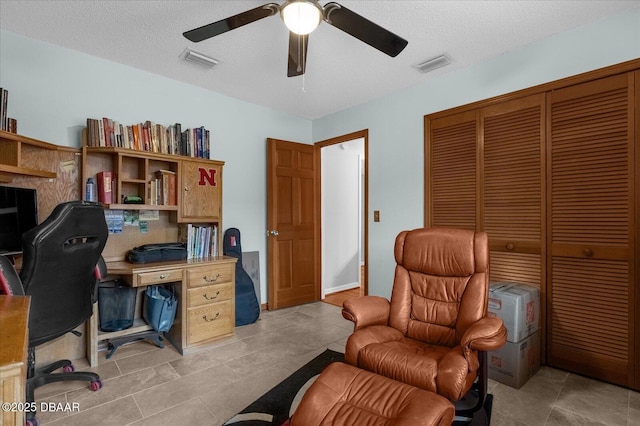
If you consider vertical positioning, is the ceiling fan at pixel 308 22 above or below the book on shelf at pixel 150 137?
above

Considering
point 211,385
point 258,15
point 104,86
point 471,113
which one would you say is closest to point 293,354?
point 211,385

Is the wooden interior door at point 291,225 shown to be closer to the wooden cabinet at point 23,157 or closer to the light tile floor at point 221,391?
the light tile floor at point 221,391

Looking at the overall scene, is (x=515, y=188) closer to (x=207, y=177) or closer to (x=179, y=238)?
(x=207, y=177)

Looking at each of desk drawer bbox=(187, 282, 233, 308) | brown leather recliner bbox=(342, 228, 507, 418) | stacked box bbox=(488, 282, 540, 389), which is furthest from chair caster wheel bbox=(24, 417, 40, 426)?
stacked box bbox=(488, 282, 540, 389)

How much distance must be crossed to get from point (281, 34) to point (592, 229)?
268 cm

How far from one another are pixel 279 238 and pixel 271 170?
2.78 ft

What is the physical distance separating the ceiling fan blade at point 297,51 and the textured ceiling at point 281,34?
375mm

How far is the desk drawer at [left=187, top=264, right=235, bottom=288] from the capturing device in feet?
9.03

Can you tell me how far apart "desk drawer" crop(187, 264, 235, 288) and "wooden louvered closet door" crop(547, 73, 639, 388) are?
2.69 m

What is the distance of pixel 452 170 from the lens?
10.1 feet

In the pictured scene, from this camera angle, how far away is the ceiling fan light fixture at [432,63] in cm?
278

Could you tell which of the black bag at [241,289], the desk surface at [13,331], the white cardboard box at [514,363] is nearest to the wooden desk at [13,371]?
the desk surface at [13,331]

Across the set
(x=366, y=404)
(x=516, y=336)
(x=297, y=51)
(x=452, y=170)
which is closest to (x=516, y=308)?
(x=516, y=336)

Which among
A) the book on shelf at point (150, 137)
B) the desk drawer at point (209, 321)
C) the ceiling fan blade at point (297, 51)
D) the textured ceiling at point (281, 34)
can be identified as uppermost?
the textured ceiling at point (281, 34)
